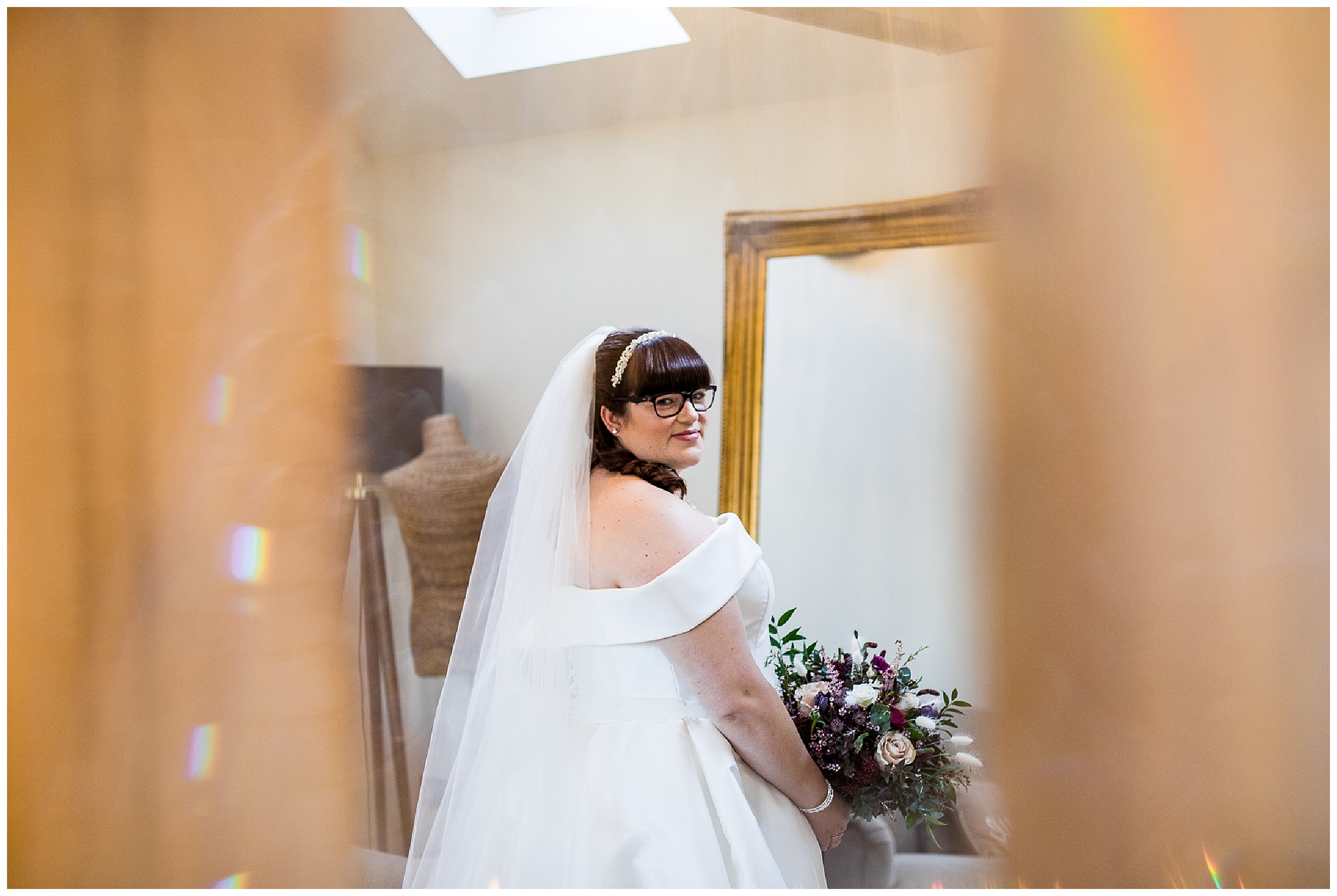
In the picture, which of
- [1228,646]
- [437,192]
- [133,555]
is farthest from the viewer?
[133,555]

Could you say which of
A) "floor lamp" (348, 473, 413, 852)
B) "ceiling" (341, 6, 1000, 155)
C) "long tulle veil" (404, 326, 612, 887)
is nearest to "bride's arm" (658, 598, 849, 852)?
"long tulle veil" (404, 326, 612, 887)

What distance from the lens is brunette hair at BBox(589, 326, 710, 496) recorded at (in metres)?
1.27

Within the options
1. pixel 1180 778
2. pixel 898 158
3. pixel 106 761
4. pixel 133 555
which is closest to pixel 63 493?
pixel 133 555

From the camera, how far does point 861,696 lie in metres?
1.24

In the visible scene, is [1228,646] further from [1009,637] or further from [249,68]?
[249,68]

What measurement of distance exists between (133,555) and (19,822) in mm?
633

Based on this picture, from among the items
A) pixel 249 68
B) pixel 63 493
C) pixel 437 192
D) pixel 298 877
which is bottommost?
pixel 298 877

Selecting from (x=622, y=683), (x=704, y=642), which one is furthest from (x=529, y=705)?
(x=704, y=642)

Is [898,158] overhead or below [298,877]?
overhead

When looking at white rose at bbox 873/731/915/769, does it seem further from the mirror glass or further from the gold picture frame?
the gold picture frame

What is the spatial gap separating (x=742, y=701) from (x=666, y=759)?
0.49 ft

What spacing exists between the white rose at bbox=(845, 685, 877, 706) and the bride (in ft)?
0.37

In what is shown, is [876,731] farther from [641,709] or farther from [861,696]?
[641,709]

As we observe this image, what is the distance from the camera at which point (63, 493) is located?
1.64 meters
